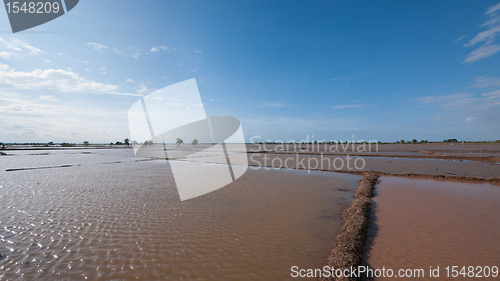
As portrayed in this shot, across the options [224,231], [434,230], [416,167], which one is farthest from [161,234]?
[416,167]

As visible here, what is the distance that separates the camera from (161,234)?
5.73 m

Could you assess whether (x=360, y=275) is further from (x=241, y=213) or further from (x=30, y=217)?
(x=30, y=217)

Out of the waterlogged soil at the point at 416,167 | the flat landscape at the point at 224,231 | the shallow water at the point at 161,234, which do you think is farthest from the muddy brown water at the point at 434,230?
the waterlogged soil at the point at 416,167

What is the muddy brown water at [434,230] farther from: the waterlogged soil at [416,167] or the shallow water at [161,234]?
the waterlogged soil at [416,167]

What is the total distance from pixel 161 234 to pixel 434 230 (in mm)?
8731

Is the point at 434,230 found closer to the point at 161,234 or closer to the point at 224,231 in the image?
the point at 224,231

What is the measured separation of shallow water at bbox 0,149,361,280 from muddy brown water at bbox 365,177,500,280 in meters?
1.38

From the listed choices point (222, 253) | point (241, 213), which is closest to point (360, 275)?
point (222, 253)

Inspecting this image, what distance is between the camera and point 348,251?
14.9 ft

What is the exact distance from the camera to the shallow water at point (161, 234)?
4.13 m

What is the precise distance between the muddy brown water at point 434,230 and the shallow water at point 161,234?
4.53 ft

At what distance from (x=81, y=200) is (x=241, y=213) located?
306 inches

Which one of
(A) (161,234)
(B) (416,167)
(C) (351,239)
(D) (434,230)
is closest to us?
(C) (351,239)

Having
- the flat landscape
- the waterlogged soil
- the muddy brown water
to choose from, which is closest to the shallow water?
the flat landscape
